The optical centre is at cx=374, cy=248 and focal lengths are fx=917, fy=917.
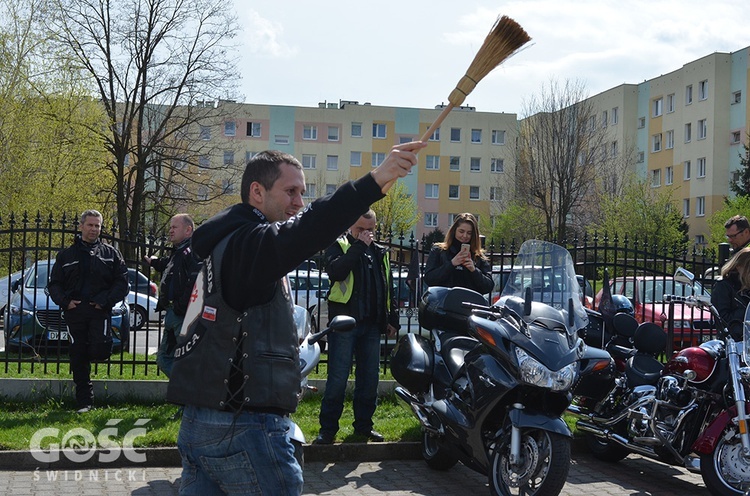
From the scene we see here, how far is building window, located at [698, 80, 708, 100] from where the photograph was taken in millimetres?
54456

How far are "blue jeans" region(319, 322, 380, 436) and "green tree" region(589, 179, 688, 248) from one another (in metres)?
36.5

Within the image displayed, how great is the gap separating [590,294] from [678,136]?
162 ft

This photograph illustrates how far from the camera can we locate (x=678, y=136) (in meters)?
57.8

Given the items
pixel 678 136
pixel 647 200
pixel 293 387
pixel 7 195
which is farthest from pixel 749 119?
pixel 293 387

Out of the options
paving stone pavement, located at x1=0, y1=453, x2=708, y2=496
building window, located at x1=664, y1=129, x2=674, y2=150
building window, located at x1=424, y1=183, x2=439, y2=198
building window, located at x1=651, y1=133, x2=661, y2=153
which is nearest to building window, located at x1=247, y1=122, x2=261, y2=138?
building window, located at x1=424, y1=183, x2=439, y2=198

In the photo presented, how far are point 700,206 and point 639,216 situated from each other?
1376cm

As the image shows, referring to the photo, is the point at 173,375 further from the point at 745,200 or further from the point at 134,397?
the point at 745,200

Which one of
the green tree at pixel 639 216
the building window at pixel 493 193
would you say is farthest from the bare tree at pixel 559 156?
the building window at pixel 493 193

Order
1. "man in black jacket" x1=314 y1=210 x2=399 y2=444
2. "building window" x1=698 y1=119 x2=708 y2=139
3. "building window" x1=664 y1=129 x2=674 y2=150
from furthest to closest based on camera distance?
"building window" x1=664 y1=129 x2=674 y2=150, "building window" x1=698 y1=119 x2=708 y2=139, "man in black jacket" x1=314 y1=210 x2=399 y2=444

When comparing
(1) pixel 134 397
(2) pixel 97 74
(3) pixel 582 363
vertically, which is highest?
(2) pixel 97 74

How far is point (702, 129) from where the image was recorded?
182 feet

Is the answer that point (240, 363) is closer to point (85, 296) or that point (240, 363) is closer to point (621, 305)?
point (621, 305)

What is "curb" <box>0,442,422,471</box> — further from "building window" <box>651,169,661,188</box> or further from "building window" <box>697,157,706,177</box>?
"building window" <box>651,169,661,188</box>

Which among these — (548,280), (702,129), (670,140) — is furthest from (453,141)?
(548,280)
